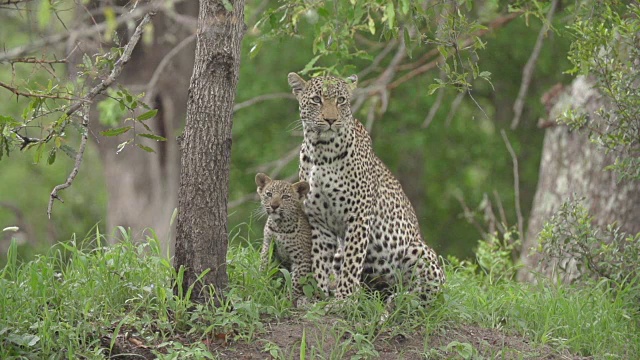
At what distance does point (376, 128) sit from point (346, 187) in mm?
12375

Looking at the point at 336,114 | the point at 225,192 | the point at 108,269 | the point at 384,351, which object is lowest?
the point at 384,351

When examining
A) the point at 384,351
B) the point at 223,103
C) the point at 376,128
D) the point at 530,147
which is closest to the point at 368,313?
the point at 384,351

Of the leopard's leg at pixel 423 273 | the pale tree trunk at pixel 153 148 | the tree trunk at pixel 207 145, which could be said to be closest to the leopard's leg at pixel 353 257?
the leopard's leg at pixel 423 273

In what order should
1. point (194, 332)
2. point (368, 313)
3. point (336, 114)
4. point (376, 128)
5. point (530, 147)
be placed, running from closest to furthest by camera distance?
point (194, 332) < point (368, 313) < point (336, 114) < point (376, 128) < point (530, 147)

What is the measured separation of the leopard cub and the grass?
0.21 meters

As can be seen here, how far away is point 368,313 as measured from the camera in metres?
6.85

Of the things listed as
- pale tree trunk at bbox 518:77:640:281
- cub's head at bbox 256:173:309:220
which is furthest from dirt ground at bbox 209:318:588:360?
pale tree trunk at bbox 518:77:640:281

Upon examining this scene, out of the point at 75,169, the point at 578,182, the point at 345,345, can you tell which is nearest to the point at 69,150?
the point at 75,169

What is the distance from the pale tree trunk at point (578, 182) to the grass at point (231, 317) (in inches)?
97.8

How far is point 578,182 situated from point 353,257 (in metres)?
4.66

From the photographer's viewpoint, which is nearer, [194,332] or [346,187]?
[194,332]

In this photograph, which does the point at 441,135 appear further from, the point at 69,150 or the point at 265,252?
the point at 69,150

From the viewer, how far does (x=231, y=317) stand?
20.6 ft

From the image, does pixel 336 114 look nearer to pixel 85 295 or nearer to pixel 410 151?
pixel 85 295
